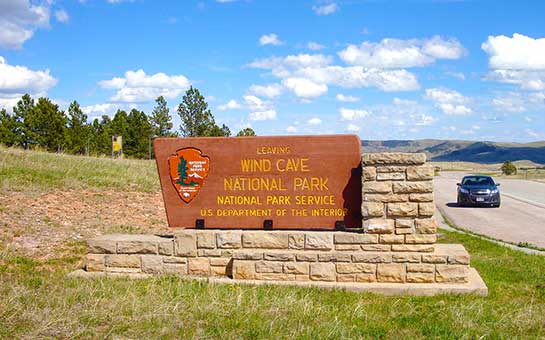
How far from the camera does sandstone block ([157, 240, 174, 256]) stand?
8.48 m

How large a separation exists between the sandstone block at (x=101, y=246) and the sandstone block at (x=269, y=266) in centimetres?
236

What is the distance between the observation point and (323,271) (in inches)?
316

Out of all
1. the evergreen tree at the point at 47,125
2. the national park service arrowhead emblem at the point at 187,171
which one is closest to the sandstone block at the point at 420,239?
the national park service arrowhead emblem at the point at 187,171

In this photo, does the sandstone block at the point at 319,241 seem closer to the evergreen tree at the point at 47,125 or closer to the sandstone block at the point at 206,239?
the sandstone block at the point at 206,239

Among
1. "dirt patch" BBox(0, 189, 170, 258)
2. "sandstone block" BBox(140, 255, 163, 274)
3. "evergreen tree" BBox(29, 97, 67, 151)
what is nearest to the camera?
"sandstone block" BBox(140, 255, 163, 274)

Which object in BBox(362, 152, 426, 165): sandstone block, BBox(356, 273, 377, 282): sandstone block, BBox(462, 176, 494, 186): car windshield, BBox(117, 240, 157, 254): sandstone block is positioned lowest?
BBox(356, 273, 377, 282): sandstone block

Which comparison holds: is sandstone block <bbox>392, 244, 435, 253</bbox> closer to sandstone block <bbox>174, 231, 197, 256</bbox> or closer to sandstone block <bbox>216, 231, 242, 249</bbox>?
sandstone block <bbox>216, 231, 242, 249</bbox>

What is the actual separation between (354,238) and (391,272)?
0.71m

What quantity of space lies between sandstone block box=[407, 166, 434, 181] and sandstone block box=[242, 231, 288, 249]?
2.03 meters

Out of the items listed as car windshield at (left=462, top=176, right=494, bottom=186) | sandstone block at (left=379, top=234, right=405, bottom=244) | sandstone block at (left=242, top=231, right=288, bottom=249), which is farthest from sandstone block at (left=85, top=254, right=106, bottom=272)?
car windshield at (left=462, top=176, right=494, bottom=186)

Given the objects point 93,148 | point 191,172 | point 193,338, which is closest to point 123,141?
point 93,148

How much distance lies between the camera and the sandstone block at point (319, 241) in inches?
318

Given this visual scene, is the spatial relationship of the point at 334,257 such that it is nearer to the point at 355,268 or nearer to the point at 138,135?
the point at 355,268

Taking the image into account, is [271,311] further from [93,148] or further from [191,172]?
[93,148]
